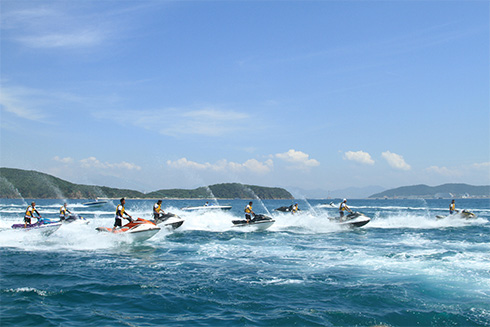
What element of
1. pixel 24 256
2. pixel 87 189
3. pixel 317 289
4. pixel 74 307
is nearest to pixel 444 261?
pixel 317 289

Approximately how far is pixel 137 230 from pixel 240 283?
32.3ft

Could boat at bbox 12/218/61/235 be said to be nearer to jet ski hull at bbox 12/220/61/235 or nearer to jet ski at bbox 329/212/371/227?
jet ski hull at bbox 12/220/61/235

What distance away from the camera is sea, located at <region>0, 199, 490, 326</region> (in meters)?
8.28

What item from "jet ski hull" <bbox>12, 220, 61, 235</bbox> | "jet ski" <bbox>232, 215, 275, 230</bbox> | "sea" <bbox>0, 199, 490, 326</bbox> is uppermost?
"jet ski hull" <bbox>12, 220, 61, 235</bbox>

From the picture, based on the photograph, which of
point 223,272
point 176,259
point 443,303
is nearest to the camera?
point 443,303

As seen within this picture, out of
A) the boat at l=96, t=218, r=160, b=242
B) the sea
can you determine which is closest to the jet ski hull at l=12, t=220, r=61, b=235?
the sea

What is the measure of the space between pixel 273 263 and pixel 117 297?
6.43 metres

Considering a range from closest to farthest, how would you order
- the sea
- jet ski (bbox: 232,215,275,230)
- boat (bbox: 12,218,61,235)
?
the sea < boat (bbox: 12,218,61,235) < jet ski (bbox: 232,215,275,230)

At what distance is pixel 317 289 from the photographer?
34.3ft

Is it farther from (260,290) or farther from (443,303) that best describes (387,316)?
(260,290)

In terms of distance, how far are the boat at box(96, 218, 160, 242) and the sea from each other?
0.31 metres

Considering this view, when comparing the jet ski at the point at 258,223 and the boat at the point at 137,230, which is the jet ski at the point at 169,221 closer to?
the boat at the point at 137,230

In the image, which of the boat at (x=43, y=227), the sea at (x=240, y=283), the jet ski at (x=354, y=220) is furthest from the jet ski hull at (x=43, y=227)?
the jet ski at (x=354, y=220)

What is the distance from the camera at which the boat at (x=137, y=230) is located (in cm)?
1911
